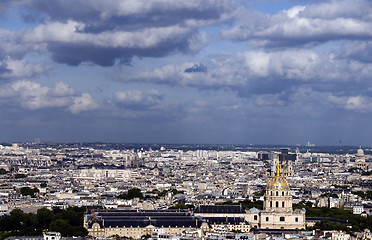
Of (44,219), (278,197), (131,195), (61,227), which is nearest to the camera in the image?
(61,227)

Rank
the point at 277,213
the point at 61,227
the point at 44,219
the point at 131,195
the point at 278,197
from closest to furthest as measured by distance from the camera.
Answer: the point at 61,227
the point at 44,219
the point at 277,213
the point at 278,197
the point at 131,195

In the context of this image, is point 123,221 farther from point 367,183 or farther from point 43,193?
point 367,183

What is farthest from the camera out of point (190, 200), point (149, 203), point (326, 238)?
point (190, 200)

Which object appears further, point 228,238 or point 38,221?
point 38,221

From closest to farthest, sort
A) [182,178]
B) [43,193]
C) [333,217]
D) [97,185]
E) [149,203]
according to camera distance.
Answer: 1. [333,217]
2. [149,203]
3. [43,193]
4. [97,185]
5. [182,178]

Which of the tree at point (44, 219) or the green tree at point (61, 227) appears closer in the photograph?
the green tree at point (61, 227)

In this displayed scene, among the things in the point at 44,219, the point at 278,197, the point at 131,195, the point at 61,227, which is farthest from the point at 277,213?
the point at 131,195

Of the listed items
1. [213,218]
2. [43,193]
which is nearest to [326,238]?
[213,218]

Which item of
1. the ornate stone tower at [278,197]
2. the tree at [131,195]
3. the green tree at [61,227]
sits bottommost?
the green tree at [61,227]

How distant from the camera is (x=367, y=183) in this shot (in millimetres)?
136375

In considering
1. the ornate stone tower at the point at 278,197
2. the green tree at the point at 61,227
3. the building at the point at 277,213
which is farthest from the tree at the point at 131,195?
the green tree at the point at 61,227

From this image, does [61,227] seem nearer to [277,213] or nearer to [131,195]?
[277,213]

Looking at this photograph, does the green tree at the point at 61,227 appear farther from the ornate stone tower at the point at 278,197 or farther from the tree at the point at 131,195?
the tree at the point at 131,195

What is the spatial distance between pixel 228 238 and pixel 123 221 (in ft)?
33.3
